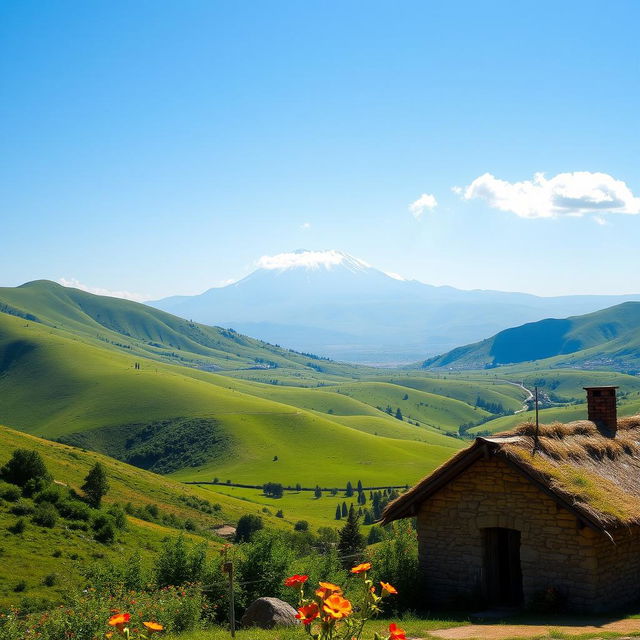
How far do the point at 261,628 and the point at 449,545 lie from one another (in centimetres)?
690

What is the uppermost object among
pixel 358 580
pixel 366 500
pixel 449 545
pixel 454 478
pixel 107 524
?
pixel 454 478

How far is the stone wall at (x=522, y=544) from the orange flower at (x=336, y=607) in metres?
14.4

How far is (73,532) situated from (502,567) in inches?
1880

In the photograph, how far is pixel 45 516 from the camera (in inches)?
2376

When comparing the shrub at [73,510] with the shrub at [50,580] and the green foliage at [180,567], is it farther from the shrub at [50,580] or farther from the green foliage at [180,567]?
the green foliage at [180,567]

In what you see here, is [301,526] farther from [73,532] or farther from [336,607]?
[336,607]

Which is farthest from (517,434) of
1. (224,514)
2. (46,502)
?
(224,514)

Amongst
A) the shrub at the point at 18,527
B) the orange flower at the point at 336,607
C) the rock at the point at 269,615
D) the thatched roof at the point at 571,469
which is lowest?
the shrub at the point at 18,527

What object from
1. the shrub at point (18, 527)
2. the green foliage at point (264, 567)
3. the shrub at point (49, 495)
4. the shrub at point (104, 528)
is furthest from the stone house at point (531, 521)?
the shrub at point (49, 495)

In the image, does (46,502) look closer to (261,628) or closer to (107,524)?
(107,524)

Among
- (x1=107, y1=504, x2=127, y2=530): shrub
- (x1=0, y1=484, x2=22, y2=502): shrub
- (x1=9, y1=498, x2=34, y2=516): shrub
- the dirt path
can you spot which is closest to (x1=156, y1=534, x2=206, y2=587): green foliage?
the dirt path

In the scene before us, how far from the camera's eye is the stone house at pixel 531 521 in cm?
2056

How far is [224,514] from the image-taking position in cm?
11825

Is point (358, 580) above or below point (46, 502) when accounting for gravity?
above
